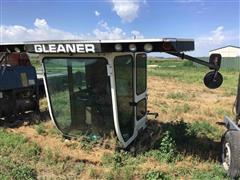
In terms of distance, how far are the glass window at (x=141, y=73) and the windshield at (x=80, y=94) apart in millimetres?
921

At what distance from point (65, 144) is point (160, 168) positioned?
2157mm

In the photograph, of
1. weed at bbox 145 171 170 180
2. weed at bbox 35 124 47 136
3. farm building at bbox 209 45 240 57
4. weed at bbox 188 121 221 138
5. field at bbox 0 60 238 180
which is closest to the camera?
weed at bbox 145 171 170 180

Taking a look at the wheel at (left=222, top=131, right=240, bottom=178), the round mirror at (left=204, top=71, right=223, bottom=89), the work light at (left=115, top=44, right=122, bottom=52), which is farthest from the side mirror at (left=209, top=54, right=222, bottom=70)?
the work light at (left=115, top=44, right=122, bottom=52)

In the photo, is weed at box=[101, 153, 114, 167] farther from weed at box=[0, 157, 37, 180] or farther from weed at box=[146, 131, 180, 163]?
weed at box=[0, 157, 37, 180]

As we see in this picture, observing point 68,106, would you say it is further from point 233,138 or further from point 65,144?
point 233,138

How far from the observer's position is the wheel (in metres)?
4.95

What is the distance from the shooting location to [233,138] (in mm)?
5195

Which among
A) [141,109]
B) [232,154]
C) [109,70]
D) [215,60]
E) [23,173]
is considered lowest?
[23,173]

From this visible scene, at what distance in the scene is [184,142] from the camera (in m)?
6.99

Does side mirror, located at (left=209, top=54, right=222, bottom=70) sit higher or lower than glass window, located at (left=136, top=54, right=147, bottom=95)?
higher

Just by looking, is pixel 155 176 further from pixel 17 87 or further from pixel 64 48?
pixel 17 87

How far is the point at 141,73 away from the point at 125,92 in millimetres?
909

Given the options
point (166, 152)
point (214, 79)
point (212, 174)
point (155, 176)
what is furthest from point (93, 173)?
point (214, 79)

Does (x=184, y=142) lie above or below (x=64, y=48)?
below
